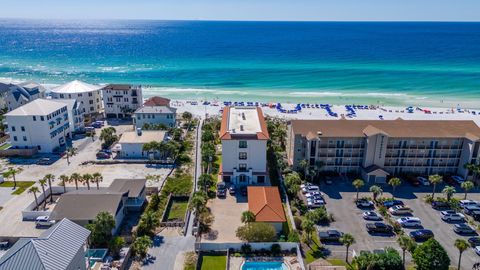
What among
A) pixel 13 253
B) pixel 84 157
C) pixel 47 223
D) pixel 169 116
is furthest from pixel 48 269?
pixel 169 116

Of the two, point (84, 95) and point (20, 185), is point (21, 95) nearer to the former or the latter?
point (84, 95)

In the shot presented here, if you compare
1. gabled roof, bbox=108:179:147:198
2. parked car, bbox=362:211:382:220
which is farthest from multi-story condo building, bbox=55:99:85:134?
parked car, bbox=362:211:382:220

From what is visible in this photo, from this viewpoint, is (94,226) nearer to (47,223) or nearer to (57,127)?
(47,223)

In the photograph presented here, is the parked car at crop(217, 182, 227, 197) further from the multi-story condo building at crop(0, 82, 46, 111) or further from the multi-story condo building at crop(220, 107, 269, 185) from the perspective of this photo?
the multi-story condo building at crop(0, 82, 46, 111)

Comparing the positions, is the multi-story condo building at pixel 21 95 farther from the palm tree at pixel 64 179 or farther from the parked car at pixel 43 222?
the parked car at pixel 43 222

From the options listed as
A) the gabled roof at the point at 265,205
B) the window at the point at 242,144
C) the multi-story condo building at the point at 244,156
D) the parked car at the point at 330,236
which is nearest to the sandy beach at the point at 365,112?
the multi-story condo building at the point at 244,156

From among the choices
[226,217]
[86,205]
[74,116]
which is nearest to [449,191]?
[226,217]

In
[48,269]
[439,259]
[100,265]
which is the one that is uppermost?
[48,269]
